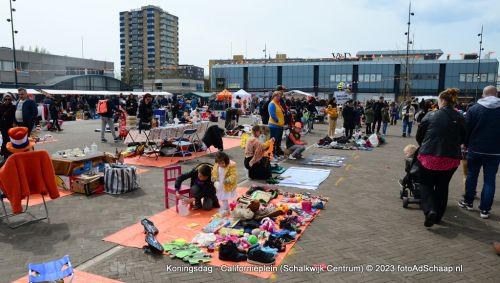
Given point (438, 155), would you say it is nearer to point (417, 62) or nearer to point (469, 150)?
point (469, 150)

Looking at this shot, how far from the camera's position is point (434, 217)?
4.79 m

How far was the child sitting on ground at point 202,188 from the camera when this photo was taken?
5.66 metres

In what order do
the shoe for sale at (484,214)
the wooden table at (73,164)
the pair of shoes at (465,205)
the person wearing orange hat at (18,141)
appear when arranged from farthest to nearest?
the wooden table at (73,164) < the pair of shoes at (465,205) < the shoe for sale at (484,214) < the person wearing orange hat at (18,141)

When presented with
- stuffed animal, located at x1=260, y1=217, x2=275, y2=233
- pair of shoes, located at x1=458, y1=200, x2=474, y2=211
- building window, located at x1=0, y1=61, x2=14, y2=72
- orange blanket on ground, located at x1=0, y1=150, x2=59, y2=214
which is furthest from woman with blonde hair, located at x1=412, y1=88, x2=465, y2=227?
building window, located at x1=0, y1=61, x2=14, y2=72

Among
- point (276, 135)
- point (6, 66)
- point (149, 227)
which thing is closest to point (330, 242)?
point (149, 227)

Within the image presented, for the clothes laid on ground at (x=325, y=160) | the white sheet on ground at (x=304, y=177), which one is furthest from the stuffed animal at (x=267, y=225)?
the clothes laid on ground at (x=325, y=160)

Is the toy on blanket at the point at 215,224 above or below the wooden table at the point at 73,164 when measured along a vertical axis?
below

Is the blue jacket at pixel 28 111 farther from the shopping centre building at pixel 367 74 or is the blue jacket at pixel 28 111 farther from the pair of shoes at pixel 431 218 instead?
the shopping centre building at pixel 367 74

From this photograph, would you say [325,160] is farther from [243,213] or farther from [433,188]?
[243,213]

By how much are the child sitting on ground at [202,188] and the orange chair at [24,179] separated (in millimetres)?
1793

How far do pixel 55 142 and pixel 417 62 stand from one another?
229 ft

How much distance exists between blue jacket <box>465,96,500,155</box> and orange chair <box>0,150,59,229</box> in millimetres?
5961

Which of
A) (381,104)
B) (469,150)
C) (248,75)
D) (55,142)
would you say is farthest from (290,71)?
(469,150)

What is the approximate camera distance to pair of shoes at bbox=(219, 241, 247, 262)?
3.98 metres
